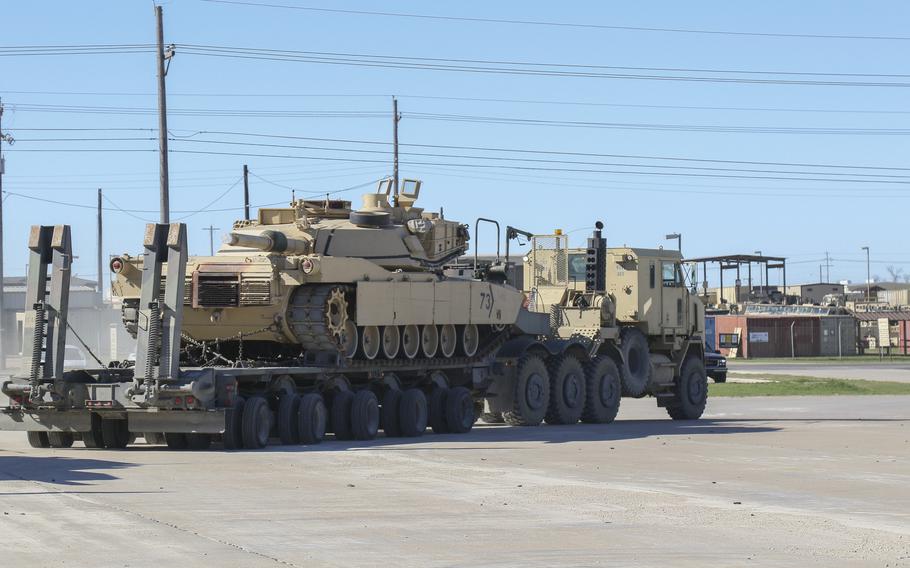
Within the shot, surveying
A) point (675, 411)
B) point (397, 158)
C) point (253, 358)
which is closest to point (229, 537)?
point (253, 358)

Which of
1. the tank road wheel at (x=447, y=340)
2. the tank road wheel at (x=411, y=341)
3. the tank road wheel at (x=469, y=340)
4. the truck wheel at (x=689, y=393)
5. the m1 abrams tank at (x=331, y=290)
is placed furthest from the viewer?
the truck wheel at (x=689, y=393)

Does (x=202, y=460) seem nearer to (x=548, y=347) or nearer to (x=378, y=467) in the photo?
(x=378, y=467)

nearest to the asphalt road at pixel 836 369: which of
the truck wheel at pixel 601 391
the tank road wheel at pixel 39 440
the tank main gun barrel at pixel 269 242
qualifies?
the truck wheel at pixel 601 391

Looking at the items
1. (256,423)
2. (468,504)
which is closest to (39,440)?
(256,423)

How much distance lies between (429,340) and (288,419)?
4.33 m

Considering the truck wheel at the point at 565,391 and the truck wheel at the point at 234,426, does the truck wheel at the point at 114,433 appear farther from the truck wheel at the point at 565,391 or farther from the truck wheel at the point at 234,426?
the truck wheel at the point at 565,391

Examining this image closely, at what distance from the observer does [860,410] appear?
114 ft

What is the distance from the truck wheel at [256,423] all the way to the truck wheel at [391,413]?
123 inches

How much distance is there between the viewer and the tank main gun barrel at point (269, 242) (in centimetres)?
2409

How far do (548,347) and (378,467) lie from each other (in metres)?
11.1

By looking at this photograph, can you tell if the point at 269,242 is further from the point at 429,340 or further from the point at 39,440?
the point at 39,440

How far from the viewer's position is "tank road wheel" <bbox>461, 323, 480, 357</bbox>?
27766 millimetres

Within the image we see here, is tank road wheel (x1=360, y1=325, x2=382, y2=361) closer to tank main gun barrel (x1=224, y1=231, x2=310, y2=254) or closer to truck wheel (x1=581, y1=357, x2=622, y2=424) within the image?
tank main gun barrel (x1=224, y1=231, x2=310, y2=254)

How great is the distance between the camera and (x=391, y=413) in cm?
2539
